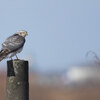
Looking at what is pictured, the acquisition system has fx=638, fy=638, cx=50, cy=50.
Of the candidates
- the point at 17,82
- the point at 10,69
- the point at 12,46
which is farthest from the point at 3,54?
the point at 17,82

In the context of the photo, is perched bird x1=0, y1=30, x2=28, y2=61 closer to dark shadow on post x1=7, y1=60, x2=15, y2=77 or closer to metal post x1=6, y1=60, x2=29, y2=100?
dark shadow on post x1=7, y1=60, x2=15, y2=77

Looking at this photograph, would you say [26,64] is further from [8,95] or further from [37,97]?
[37,97]

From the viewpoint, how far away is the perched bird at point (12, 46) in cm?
767

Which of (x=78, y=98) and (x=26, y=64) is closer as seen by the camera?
(x=26, y=64)

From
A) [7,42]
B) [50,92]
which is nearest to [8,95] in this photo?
[7,42]

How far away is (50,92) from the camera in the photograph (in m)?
32.1

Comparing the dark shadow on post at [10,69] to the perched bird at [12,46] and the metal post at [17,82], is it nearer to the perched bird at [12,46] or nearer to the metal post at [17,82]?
the metal post at [17,82]

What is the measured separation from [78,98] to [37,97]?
1971mm

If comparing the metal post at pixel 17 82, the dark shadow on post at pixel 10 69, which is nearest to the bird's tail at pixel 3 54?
the dark shadow on post at pixel 10 69

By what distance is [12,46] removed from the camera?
8.19 metres

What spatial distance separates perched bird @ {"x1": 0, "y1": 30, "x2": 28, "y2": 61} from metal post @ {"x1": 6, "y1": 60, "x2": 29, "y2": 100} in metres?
2.00

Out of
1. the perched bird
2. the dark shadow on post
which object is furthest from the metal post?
the perched bird

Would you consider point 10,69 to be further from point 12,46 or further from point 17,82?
point 12,46

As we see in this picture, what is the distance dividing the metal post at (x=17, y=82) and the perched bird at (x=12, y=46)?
2002mm
